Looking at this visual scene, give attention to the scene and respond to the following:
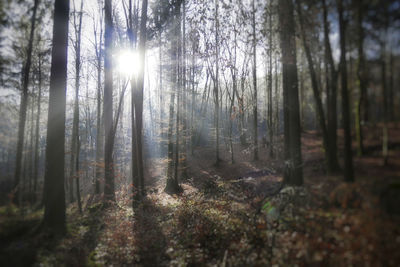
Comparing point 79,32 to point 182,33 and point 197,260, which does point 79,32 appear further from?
point 197,260

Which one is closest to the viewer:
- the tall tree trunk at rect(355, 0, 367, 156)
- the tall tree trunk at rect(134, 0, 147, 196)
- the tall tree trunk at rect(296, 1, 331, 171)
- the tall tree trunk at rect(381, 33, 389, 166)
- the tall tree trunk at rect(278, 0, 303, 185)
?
the tall tree trunk at rect(381, 33, 389, 166)

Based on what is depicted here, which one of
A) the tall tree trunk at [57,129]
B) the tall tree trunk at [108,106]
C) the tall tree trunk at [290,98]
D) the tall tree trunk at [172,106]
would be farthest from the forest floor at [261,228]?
the tall tree trunk at [172,106]

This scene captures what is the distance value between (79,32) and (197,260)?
40.0 ft

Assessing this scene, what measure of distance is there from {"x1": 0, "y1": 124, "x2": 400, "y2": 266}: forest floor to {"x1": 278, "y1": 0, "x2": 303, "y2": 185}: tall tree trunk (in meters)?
0.30

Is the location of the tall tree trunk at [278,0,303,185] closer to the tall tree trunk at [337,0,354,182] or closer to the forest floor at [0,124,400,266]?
the forest floor at [0,124,400,266]

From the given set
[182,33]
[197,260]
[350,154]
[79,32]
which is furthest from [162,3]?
[197,260]

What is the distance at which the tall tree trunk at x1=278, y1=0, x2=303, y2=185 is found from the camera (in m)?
5.86

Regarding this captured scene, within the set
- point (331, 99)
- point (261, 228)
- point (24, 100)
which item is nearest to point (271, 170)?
point (261, 228)

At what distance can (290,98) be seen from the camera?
20.9ft

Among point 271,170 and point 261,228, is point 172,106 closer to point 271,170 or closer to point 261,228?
point 271,170

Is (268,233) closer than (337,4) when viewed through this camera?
No

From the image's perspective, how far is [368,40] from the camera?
12.7 feet

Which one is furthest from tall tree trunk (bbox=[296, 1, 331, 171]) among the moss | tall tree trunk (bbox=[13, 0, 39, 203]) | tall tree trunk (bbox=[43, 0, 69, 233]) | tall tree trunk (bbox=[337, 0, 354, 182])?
tall tree trunk (bbox=[13, 0, 39, 203])

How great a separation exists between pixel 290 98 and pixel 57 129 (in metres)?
7.53
